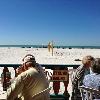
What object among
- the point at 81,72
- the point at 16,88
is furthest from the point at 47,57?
the point at 16,88

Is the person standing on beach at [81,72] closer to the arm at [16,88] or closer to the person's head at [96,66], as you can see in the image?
the person's head at [96,66]

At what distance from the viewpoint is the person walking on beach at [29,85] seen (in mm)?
3807

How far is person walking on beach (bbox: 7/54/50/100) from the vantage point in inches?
150

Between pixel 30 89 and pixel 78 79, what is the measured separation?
2246 mm

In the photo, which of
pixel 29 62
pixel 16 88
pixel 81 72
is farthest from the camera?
pixel 81 72

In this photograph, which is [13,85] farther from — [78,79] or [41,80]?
[78,79]

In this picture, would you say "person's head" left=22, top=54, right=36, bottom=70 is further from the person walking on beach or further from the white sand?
the white sand

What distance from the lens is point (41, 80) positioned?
13.1 ft

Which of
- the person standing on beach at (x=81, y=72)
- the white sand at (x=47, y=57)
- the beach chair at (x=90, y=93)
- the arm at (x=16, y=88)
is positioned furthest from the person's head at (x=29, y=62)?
the white sand at (x=47, y=57)

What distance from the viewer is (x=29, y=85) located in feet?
12.8

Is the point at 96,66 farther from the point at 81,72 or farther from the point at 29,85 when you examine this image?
the point at 81,72

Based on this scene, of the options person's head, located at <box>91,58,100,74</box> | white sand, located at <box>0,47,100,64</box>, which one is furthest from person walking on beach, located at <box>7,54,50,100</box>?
white sand, located at <box>0,47,100,64</box>

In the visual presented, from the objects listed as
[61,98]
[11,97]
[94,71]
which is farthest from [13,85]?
[61,98]

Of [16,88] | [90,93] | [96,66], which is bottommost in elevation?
[90,93]
